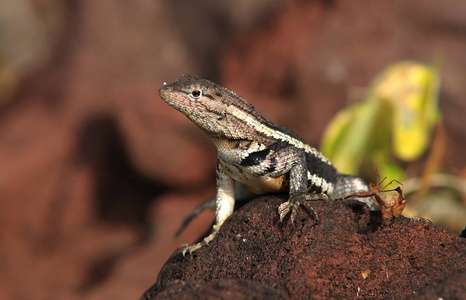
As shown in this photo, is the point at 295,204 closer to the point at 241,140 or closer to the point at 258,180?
the point at 258,180

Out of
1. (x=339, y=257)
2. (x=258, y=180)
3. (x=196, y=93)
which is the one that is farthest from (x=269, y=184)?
(x=339, y=257)

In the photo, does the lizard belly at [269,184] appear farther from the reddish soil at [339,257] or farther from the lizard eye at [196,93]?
the lizard eye at [196,93]

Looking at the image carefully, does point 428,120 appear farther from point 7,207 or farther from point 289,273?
point 7,207

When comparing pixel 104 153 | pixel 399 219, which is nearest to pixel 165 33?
pixel 104 153

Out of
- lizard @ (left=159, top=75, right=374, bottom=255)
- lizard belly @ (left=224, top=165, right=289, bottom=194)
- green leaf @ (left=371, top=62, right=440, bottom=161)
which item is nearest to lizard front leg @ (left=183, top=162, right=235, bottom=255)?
lizard @ (left=159, top=75, right=374, bottom=255)

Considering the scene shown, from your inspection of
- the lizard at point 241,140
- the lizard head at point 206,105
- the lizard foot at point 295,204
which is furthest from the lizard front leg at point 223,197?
the lizard foot at point 295,204
